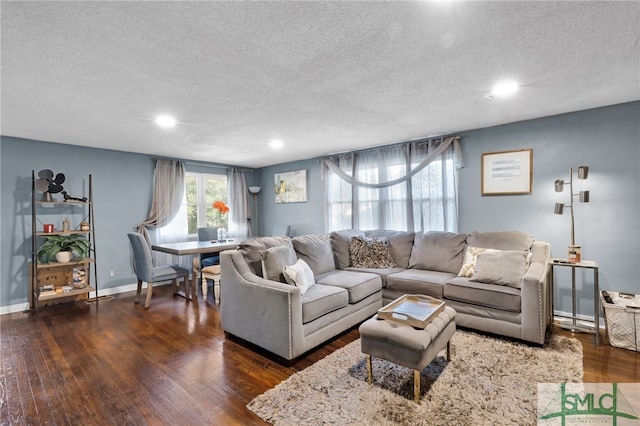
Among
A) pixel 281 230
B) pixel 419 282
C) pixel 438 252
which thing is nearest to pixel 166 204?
pixel 281 230

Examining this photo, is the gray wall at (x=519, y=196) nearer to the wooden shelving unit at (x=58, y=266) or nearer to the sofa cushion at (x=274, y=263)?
A: the wooden shelving unit at (x=58, y=266)

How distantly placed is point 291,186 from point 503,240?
13.0 feet

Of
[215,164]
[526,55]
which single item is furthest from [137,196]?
[526,55]

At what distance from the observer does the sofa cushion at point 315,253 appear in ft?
11.4

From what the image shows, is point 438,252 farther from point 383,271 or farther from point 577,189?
point 577,189

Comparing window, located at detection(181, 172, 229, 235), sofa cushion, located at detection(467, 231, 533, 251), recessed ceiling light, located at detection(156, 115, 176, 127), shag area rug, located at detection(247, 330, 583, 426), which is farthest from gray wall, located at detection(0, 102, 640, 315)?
recessed ceiling light, located at detection(156, 115, 176, 127)

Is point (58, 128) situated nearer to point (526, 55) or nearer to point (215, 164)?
point (215, 164)

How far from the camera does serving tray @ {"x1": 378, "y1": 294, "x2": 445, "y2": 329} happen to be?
2.04 meters

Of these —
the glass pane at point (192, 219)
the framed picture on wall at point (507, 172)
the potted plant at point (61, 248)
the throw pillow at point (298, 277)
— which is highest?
the framed picture on wall at point (507, 172)

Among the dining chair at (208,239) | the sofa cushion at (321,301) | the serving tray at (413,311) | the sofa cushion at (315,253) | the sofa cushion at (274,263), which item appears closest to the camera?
the serving tray at (413,311)

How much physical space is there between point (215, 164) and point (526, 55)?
5409mm

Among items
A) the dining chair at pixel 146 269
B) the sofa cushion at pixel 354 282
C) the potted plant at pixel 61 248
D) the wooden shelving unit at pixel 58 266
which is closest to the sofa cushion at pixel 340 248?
the sofa cushion at pixel 354 282

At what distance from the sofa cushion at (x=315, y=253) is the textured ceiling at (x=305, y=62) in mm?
1419

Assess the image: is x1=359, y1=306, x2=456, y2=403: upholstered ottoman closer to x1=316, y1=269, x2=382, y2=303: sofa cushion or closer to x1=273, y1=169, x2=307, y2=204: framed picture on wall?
x1=316, y1=269, x2=382, y2=303: sofa cushion
